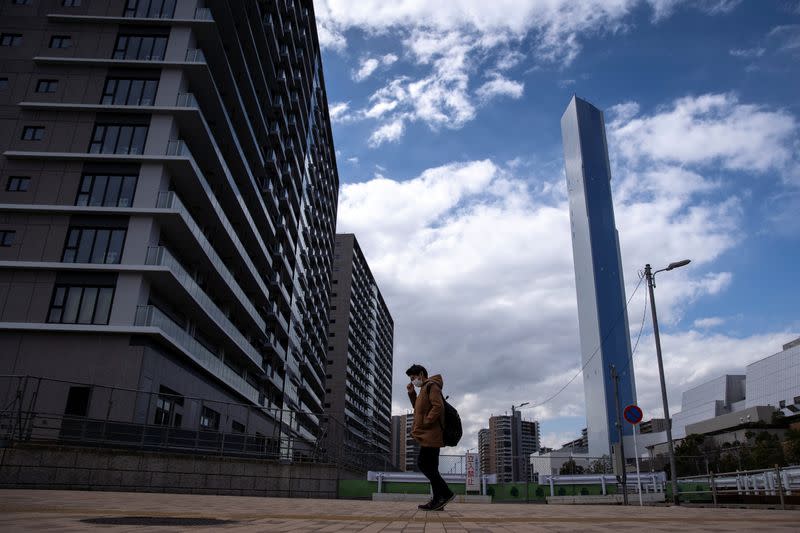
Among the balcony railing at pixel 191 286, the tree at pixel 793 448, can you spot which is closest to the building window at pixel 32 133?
the balcony railing at pixel 191 286

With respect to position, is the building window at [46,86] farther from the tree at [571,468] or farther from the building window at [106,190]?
the tree at [571,468]

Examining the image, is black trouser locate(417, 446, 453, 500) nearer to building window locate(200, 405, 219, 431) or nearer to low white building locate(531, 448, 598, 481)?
building window locate(200, 405, 219, 431)

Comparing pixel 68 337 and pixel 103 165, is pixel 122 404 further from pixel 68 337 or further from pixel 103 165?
pixel 103 165

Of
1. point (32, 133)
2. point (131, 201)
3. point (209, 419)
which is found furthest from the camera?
point (32, 133)

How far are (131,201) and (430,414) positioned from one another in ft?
87.2

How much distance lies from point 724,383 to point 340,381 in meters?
69.4

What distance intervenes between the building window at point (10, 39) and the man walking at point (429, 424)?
3518 cm

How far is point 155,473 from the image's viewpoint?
1448cm

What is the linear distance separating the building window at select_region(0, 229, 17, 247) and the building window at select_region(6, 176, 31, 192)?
2254 millimetres

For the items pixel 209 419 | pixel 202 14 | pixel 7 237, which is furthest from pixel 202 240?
pixel 209 419

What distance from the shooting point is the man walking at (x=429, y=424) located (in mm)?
6121

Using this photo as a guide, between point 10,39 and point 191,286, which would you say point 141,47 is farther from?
point 191,286

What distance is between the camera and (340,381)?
3760 inches

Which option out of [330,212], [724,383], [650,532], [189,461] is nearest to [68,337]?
[189,461]
